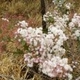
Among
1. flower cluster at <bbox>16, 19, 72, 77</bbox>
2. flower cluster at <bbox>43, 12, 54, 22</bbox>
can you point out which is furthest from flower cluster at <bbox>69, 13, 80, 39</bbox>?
flower cluster at <bbox>43, 12, 54, 22</bbox>

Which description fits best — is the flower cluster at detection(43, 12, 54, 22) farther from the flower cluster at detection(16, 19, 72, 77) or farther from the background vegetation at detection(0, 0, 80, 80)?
the flower cluster at detection(16, 19, 72, 77)

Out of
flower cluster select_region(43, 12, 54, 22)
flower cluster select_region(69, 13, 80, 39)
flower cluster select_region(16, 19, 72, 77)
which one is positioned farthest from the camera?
flower cluster select_region(43, 12, 54, 22)

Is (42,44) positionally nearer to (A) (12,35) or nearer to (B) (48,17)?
(B) (48,17)

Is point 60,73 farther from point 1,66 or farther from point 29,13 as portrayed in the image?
point 29,13

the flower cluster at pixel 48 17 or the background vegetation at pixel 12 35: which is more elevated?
the flower cluster at pixel 48 17

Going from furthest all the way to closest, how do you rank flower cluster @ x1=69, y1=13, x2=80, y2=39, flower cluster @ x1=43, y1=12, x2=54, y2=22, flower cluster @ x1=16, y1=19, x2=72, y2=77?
flower cluster @ x1=43, y1=12, x2=54, y2=22, flower cluster @ x1=69, y1=13, x2=80, y2=39, flower cluster @ x1=16, y1=19, x2=72, y2=77

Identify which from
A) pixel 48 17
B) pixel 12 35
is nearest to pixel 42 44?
pixel 48 17

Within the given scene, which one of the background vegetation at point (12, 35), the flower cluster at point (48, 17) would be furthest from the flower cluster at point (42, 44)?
the flower cluster at point (48, 17)

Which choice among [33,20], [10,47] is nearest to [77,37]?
[10,47]

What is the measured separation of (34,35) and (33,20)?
220 inches

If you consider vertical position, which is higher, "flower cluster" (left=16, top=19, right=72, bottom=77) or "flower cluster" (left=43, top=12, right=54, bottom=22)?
"flower cluster" (left=43, top=12, right=54, bottom=22)

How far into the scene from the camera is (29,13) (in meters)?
9.40

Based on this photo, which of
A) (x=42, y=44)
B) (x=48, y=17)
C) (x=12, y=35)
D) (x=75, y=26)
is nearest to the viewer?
(x=42, y=44)

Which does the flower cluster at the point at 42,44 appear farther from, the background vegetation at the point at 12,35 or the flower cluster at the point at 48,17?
the flower cluster at the point at 48,17
